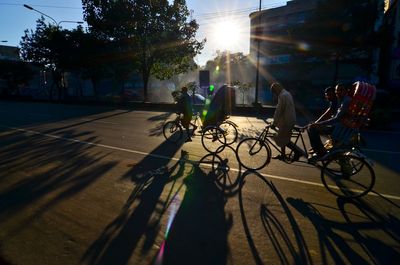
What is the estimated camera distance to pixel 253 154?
24.0ft

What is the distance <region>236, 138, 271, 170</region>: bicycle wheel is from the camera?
7.18 metres

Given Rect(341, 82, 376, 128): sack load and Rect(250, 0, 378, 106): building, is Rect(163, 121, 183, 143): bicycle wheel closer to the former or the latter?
Rect(341, 82, 376, 128): sack load

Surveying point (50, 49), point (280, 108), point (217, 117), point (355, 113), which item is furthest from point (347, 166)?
→ point (50, 49)

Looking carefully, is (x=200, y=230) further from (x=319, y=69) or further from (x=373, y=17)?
(x=319, y=69)

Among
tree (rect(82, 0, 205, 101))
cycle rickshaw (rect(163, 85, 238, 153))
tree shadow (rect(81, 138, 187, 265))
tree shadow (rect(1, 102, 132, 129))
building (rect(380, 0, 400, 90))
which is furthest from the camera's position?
building (rect(380, 0, 400, 90))

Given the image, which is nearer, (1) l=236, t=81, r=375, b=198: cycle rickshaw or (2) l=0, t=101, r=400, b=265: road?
(2) l=0, t=101, r=400, b=265: road

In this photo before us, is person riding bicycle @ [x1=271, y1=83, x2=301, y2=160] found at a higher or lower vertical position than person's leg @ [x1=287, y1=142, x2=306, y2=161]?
higher

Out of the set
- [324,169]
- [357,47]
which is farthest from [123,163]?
[357,47]

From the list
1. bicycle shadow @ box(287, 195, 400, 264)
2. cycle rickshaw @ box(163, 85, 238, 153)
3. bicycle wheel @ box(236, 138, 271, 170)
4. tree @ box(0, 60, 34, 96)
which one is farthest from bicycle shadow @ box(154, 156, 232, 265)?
tree @ box(0, 60, 34, 96)

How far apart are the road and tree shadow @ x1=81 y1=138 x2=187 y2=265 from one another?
2cm

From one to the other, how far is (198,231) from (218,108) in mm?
6049

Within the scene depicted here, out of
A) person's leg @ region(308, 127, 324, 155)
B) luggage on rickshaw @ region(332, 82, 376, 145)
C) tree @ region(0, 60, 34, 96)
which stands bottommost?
person's leg @ region(308, 127, 324, 155)

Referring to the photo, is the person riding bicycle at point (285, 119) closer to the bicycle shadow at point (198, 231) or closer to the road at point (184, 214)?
the road at point (184, 214)

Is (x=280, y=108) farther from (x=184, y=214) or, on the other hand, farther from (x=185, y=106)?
(x=185, y=106)
